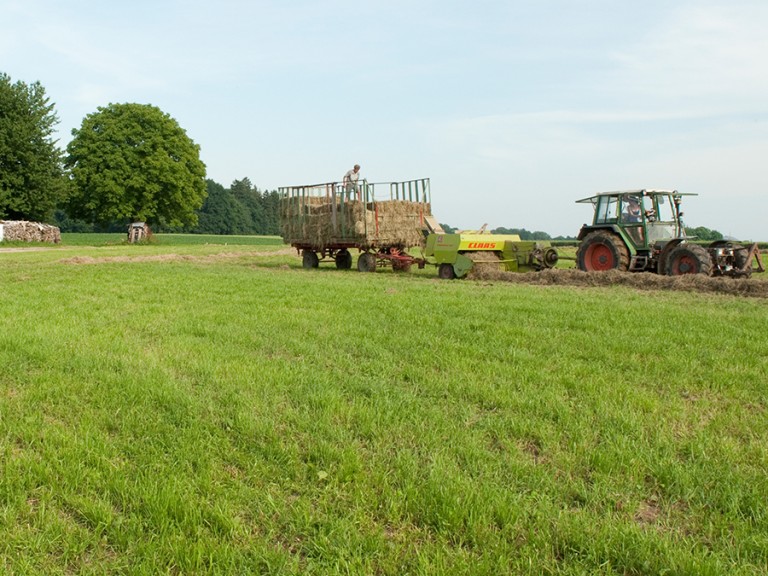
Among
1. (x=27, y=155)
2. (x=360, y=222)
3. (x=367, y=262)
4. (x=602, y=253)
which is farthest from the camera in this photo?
(x=27, y=155)

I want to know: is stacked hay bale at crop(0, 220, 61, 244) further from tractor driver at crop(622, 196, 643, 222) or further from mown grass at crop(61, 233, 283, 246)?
tractor driver at crop(622, 196, 643, 222)

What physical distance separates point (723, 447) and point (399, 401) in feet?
6.98

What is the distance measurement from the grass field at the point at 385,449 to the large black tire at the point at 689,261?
6.50 meters

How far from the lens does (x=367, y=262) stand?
18.3m

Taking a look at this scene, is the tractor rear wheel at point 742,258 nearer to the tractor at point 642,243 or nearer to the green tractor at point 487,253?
the tractor at point 642,243

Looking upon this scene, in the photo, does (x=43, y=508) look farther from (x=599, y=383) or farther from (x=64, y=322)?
(x=64, y=322)

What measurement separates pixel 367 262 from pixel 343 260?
2.09 m

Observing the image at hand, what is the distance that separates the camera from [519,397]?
15.6 ft

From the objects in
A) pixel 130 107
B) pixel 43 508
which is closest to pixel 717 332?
pixel 43 508

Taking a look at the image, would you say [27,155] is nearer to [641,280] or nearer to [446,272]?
[446,272]

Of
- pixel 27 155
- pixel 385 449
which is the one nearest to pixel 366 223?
pixel 385 449

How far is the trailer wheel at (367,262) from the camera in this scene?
59.6 feet

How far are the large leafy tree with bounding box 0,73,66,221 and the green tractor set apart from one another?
3144cm

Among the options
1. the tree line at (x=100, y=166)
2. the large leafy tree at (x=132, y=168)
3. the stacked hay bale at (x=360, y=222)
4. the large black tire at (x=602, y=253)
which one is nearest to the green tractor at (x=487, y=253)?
the large black tire at (x=602, y=253)
